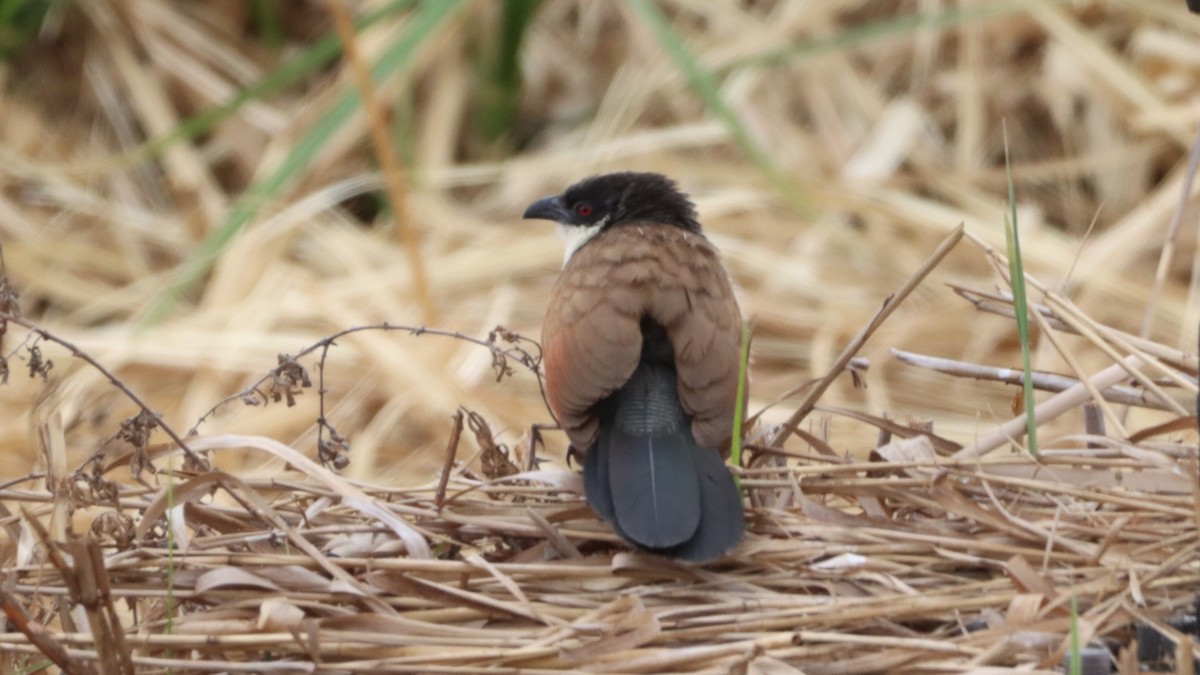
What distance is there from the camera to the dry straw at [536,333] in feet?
6.03

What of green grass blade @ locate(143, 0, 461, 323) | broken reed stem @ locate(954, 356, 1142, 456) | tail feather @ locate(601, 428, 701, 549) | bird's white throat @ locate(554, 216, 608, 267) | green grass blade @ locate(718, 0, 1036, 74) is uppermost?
green grass blade @ locate(718, 0, 1036, 74)

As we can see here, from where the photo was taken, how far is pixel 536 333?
4152 millimetres

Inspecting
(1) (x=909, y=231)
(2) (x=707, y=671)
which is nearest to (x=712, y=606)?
(2) (x=707, y=671)

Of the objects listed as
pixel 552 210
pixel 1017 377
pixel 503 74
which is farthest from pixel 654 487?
pixel 503 74

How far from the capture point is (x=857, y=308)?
437cm

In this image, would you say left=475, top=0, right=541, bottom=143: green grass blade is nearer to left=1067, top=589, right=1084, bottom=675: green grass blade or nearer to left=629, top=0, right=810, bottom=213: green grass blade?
left=629, top=0, right=810, bottom=213: green grass blade

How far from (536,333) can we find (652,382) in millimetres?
1913

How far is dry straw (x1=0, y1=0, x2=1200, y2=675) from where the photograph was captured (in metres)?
1.84

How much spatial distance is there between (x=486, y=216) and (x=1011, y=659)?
11.8 ft

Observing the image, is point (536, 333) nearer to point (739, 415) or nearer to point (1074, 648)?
point (739, 415)

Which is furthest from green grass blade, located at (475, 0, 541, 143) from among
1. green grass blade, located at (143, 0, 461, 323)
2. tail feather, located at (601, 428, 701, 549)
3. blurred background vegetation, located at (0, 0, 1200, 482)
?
tail feather, located at (601, 428, 701, 549)

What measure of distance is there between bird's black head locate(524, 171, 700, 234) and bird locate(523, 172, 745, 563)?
0.18 meters

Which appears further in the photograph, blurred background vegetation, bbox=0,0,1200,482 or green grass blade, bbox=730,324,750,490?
blurred background vegetation, bbox=0,0,1200,482

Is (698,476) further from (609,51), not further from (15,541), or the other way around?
(609,51)
